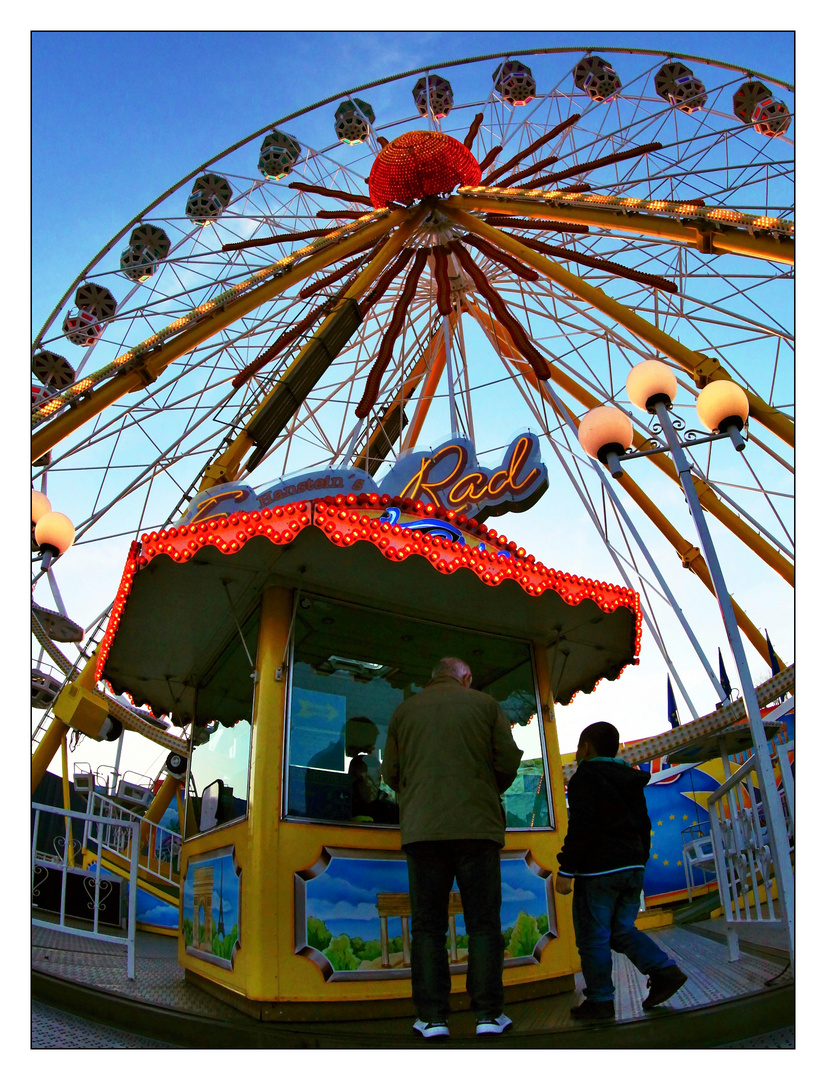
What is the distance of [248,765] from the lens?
5527 millimetres

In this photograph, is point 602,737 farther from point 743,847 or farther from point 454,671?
point 743,847

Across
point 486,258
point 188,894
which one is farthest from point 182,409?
point 188,894

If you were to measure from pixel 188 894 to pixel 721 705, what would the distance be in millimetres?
9845

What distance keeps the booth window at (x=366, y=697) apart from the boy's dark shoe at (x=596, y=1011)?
1771 mm

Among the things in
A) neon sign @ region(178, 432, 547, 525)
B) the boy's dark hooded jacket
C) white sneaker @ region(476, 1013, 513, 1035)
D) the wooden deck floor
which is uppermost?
neon sign @ region(178, 432, 547, 525)

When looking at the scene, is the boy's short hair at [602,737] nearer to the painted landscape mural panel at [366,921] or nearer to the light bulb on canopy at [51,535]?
the painted landscape mural panel at [366,921]

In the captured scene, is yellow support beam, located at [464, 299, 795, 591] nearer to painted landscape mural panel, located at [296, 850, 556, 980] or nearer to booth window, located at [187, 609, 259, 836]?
booth window, located at [187, 609, 259, 836]

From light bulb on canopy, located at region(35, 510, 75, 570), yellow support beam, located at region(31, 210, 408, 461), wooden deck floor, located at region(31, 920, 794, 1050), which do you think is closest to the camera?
wooden deck floor, located at region(31, 920, 794, 1050)

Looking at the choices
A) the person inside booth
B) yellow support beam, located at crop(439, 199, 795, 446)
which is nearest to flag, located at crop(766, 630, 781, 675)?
yellow support beam, located at crop(439, 199, 795, 446)

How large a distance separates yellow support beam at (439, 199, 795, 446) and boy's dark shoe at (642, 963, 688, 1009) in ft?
22.6

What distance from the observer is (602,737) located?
15.3 ft

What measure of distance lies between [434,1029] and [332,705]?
2.51 metres

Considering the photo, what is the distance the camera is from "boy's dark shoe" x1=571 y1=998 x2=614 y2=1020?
4121 millimetres

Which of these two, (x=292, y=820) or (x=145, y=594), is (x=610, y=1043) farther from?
(x=145, y=594)
